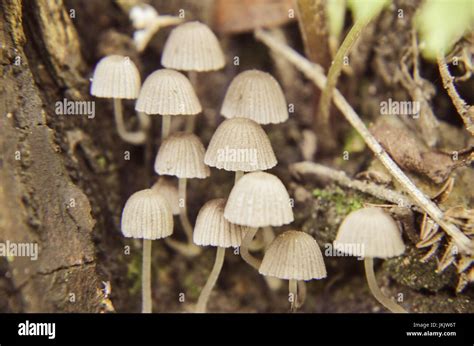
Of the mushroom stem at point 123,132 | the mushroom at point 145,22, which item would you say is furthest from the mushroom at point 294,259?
the mushroom at point 145,22

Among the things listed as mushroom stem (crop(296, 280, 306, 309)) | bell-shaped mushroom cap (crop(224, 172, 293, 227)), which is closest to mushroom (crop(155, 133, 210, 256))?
bell-shaped mushroom cap (crop(224, 172, 293, 227))

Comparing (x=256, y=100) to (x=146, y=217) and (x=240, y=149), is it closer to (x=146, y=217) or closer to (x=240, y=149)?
(x=240, y=149)

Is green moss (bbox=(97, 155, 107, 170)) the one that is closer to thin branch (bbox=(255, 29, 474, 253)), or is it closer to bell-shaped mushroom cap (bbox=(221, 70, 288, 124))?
bell-shaped mushroom cap (bbox=(221, 70, 288, 124))

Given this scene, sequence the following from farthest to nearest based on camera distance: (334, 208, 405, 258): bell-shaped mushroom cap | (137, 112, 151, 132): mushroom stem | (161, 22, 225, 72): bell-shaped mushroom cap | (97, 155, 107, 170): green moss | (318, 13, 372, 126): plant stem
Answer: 1. (137, 112, 151, 132): mushroom stem
2. (97, 155, 107, 170): green moss
3. (161, 22, 225, 72): bell-shaped mushroom cap
4. (318, 13, 372, 126): plant stem
5. (334, 208, 405, 258): bell-shaped mushroom cap

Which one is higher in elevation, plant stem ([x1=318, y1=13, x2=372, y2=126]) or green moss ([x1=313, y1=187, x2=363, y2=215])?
plant stem ([x1=318, y1=13, x2=372, y2=126])

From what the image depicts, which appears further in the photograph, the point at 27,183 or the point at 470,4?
the point at 470,4
